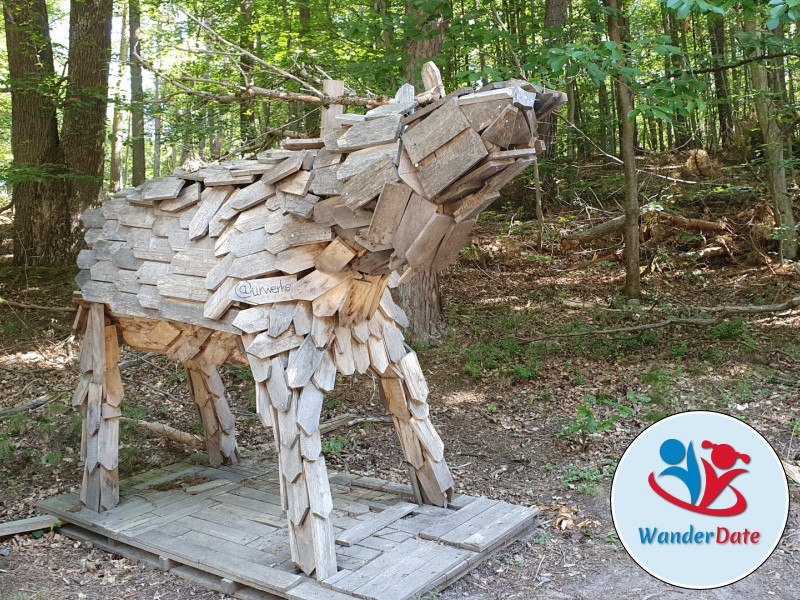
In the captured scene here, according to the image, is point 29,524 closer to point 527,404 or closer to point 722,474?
point 527,404

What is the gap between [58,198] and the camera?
8.34 meters

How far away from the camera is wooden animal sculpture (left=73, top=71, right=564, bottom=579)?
10.1 feet

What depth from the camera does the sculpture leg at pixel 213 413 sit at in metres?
5.36

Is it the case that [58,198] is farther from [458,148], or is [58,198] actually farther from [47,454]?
[458,148]

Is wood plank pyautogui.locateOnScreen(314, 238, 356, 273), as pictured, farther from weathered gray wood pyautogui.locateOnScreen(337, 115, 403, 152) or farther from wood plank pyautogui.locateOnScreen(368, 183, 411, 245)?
weathered gray wood pyautogui.locateOnScreen(337, 115, 403, 152)

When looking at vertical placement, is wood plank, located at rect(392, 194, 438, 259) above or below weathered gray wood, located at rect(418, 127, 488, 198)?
below

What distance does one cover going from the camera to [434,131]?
3021 mm

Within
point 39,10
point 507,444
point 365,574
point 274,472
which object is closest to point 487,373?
point 507,444

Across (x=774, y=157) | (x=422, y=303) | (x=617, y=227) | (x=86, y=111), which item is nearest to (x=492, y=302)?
(x=422, y=303)

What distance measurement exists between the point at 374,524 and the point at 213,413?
1775 millimetres

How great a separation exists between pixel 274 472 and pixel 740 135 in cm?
954

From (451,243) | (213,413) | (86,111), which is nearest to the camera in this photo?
(451,243)

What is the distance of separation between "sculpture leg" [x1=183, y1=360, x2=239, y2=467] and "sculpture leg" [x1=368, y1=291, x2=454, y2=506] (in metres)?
1.64

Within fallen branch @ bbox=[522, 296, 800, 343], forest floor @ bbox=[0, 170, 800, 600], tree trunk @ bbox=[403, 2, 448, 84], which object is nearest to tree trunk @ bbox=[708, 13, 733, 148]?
forest floor @ bbox=[0, 170, 800, 600]
